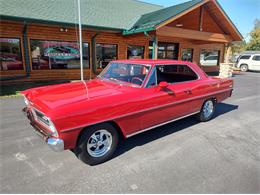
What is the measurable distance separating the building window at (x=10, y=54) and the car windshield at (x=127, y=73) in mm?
7502

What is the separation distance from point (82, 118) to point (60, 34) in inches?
367

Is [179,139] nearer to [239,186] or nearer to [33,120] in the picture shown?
[239,186]

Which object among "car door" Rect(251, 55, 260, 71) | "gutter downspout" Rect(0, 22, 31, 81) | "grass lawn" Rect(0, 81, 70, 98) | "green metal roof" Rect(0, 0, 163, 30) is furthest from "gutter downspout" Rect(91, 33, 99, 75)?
"car door" Rect(251, 55, 260, 71)

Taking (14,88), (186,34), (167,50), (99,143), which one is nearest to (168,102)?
(99,143)

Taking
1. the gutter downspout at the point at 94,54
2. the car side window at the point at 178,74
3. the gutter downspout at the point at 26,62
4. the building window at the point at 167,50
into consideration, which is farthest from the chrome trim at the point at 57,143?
the building window at the point at 167,50

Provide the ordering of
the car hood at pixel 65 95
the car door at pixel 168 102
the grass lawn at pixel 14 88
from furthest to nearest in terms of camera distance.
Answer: the grass lawn at pixel 14 88, the car door at pixel 168 102, the car hood at pixel 65 95

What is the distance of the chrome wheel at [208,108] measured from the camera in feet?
15.5

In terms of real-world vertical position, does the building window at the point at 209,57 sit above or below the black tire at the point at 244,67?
above

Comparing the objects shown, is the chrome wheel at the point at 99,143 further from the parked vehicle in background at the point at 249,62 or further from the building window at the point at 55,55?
the parked vehicle in background at the point at 249,62

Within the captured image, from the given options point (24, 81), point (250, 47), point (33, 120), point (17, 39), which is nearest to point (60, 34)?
point (17, 39)

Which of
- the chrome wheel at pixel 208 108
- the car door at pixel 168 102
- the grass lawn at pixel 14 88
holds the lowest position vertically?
the grass lawn at pixel 14 88

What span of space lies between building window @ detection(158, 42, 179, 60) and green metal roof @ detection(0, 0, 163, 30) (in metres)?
3.11

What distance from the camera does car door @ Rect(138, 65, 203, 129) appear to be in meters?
3.31

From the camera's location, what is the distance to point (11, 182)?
244cm
